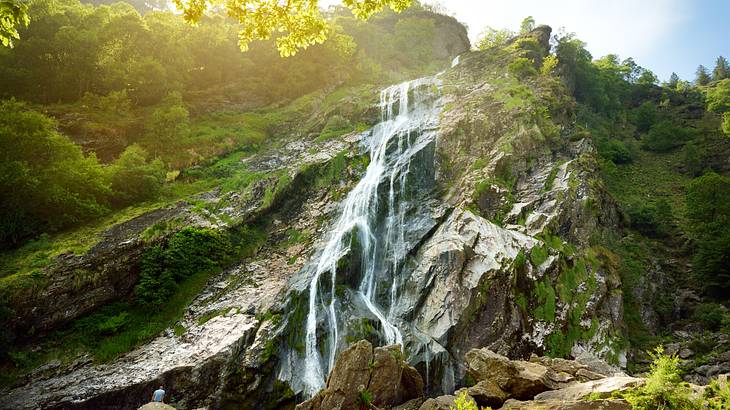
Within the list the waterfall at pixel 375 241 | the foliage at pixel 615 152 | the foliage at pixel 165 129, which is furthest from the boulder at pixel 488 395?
the foliage at pixel 615 152

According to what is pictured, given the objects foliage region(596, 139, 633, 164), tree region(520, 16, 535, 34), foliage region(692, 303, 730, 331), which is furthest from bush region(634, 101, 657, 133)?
foliage region(692, 303, 730, 331)

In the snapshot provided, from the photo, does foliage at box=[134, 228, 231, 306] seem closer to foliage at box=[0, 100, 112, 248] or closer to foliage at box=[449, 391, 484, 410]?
foliage at box=[0, 100, 112, 248]

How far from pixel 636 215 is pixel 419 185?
18.2 m

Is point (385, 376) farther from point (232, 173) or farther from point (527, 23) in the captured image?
point (527, 23)

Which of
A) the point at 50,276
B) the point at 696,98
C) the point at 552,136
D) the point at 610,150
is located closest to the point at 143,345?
the point at 50,276

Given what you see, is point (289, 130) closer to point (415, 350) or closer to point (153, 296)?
point (153, 296)

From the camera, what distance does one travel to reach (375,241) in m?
18.3

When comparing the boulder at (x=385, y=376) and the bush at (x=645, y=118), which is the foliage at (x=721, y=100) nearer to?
the bush at (x=645, y=118)

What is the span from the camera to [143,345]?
46.2 ft

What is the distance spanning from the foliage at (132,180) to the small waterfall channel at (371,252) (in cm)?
915

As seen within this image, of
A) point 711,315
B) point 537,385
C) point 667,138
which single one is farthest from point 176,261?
point 667,138

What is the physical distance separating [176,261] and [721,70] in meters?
98.0

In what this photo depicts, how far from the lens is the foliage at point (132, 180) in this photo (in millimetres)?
18609

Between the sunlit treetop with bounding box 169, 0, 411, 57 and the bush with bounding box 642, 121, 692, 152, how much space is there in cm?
4445
